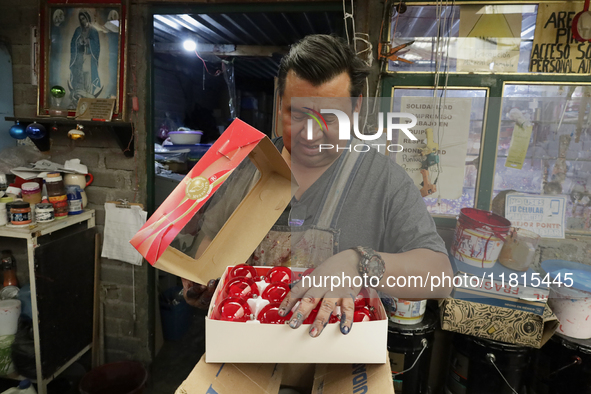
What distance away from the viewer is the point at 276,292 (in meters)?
0.88

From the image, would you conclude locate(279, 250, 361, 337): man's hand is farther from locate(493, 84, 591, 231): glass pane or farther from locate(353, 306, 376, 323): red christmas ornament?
locate(493, 84, 591, 231): glass pane

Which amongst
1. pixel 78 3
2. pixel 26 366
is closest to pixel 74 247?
pixel 26 366

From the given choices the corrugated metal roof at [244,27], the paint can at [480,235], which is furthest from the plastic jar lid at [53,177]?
the paint can at [480,235]

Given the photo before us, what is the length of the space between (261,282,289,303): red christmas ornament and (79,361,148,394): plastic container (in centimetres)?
146

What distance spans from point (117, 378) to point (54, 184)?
3.79 feet

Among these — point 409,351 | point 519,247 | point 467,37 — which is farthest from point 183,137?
point 519,247

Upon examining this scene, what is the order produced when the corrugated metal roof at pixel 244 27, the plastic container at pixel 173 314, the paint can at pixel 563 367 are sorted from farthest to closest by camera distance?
1. the plastic container at pixel 173 314
2. the corrugated metal roof at pixel 244 27
3. the paint can at pixel 563 367

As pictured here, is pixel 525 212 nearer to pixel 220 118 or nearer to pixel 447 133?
pixel 447 133

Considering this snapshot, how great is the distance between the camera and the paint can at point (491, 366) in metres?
1.57

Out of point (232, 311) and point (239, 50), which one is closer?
point (232, 311)

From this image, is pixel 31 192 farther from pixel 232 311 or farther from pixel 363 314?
pixel 363 314

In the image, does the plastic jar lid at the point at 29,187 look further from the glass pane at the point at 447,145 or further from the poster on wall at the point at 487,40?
the poster on wall at the point at 487,40

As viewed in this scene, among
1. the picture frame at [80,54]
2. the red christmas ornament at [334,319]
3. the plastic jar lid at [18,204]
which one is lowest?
the red christmas ornament at [334,319]

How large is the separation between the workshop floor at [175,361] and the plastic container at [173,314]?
7 cm
